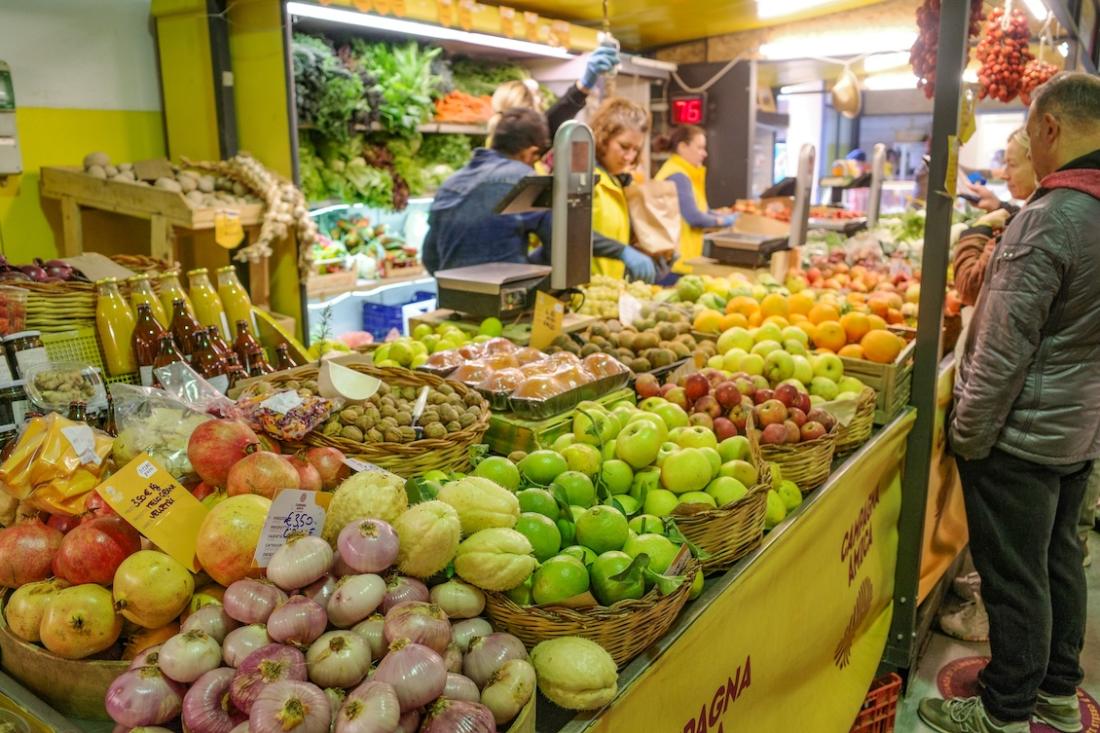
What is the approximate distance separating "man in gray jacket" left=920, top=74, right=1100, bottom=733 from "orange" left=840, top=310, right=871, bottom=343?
36cm

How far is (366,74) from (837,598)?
409cm

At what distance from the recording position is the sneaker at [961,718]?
9.01 feet

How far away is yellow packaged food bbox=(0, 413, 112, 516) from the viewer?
Result: 147cm

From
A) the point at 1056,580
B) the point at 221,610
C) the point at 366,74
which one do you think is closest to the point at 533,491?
the point at 221,610

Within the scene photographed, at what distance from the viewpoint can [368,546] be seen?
122 centimetres

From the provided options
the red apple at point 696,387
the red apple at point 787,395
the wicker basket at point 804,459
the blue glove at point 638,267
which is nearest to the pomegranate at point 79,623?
the wicker basket at point 804,459

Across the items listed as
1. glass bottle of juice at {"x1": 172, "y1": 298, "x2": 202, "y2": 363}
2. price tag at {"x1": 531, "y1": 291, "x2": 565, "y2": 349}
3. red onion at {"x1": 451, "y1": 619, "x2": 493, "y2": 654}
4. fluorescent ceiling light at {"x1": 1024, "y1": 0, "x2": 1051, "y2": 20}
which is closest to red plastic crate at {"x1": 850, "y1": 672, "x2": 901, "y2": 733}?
price tag at {"x1": 531, "y1": 291, "x2": 565, "y2": 349}

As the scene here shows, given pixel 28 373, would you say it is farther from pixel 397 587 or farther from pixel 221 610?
pixel 397 587

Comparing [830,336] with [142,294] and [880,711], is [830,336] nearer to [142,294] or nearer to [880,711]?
[880,711]

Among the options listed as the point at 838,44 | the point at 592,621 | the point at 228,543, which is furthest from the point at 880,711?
the point at 838,44

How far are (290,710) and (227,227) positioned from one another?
321 cm

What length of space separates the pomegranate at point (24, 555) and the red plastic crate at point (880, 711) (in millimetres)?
2393

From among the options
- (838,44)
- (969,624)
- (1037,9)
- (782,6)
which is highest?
(782,6)

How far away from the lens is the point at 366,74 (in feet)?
16.7
